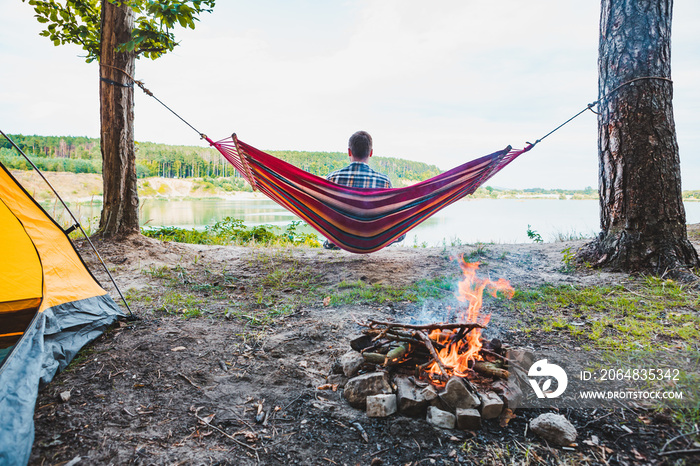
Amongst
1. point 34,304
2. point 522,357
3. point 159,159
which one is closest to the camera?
point 522,357

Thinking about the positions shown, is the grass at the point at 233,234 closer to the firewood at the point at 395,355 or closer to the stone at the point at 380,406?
the firewood at the point at 395,355

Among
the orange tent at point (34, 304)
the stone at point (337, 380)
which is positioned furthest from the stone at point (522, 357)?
the orange tent at point (34, 304)

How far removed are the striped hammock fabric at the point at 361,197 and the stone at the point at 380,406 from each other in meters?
1.43

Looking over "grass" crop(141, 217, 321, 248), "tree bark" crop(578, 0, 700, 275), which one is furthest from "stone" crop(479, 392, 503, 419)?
"grass" crop(141, 217, 321, 248)

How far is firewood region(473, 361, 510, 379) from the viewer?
1.37m

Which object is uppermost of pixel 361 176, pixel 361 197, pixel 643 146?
pixel 643 146

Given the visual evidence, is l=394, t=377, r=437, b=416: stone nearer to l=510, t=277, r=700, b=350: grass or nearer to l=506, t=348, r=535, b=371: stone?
l=506, t=348, r=535, b=371: stone

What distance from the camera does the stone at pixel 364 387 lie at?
4.35 feet

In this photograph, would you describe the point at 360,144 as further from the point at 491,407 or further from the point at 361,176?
the point at 491,407

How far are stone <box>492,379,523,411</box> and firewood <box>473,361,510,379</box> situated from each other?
3 centimetres

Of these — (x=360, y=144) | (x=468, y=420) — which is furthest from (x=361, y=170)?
(x=468, y=420)

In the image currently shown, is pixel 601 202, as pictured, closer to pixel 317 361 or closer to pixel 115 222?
pixel 317 361
